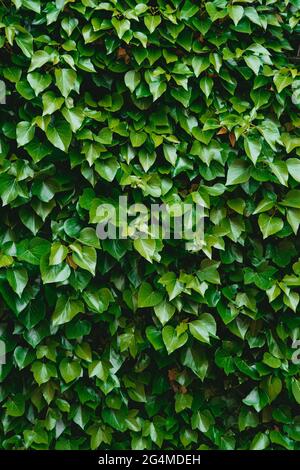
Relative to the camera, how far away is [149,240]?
5.94 feet

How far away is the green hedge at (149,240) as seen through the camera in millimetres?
1817

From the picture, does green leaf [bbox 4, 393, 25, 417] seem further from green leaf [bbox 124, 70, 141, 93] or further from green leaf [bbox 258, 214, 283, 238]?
green leaf [bbox 124, 70, 141, 93]

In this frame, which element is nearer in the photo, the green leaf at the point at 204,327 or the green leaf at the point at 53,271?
the green leaf at the point at 53,271

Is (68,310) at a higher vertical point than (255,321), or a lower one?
higher

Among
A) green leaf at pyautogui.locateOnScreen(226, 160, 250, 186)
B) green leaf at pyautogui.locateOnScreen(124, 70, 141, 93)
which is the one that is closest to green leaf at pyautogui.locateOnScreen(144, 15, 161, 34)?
green leaf at pyautogui.locateOnScreen(124, 70, 141, 93)

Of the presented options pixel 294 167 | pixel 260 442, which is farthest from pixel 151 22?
pixel 260 442

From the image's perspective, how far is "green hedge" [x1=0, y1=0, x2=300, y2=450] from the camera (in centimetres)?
182

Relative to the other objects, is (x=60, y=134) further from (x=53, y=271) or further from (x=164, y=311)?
(x=164, y=311)

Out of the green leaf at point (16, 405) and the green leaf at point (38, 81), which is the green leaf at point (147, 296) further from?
the green leaf at point (38, 81)

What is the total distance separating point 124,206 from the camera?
186 centimetres

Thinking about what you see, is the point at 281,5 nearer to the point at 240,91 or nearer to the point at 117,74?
the point at 240,91

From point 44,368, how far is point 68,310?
241mm

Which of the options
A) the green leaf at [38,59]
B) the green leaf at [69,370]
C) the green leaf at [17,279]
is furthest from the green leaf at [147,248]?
the green leaf at [38,59]
